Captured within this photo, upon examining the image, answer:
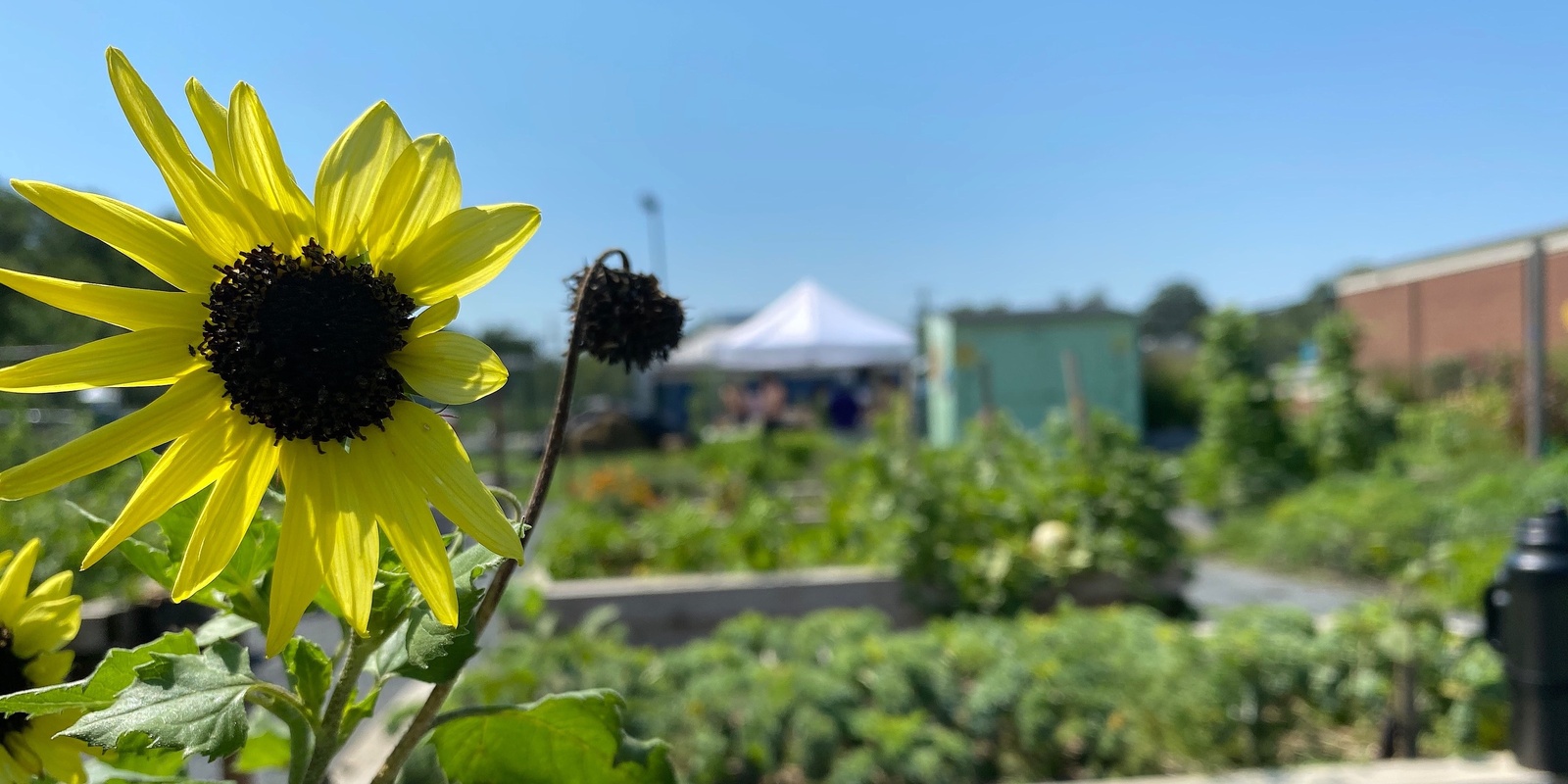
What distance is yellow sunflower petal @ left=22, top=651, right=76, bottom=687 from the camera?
68 centimetres

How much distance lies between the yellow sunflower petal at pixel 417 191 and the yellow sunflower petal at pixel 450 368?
67 millimetres

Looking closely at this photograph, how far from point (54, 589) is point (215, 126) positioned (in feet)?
1.48

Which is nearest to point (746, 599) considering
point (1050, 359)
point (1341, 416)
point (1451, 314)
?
point (1341, 416)

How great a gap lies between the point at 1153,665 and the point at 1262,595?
410 cm

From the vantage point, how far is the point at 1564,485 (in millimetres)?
6223

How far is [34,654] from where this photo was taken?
0.69 m

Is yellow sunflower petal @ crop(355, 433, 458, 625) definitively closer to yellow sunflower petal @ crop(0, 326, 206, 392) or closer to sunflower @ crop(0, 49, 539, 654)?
sunflower @ crop(0, 49, 539, 654)

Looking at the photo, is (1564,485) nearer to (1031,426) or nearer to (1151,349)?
(1031,426)

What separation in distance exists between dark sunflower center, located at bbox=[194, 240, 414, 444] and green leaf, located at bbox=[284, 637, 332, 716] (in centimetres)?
20

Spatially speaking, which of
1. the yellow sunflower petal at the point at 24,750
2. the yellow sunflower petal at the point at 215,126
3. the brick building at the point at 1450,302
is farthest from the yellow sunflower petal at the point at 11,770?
the brick building at the point at 1450,302

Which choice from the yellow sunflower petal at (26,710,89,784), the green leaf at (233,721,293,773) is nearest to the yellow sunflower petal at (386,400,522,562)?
the yellow sunflower petal at (26,710,89,784)

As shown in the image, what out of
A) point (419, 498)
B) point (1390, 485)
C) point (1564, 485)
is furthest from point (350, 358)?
point (1390, 485)

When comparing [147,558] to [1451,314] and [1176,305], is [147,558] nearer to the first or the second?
[1451,314]

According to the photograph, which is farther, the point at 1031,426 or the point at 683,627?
the point at 1031,426
